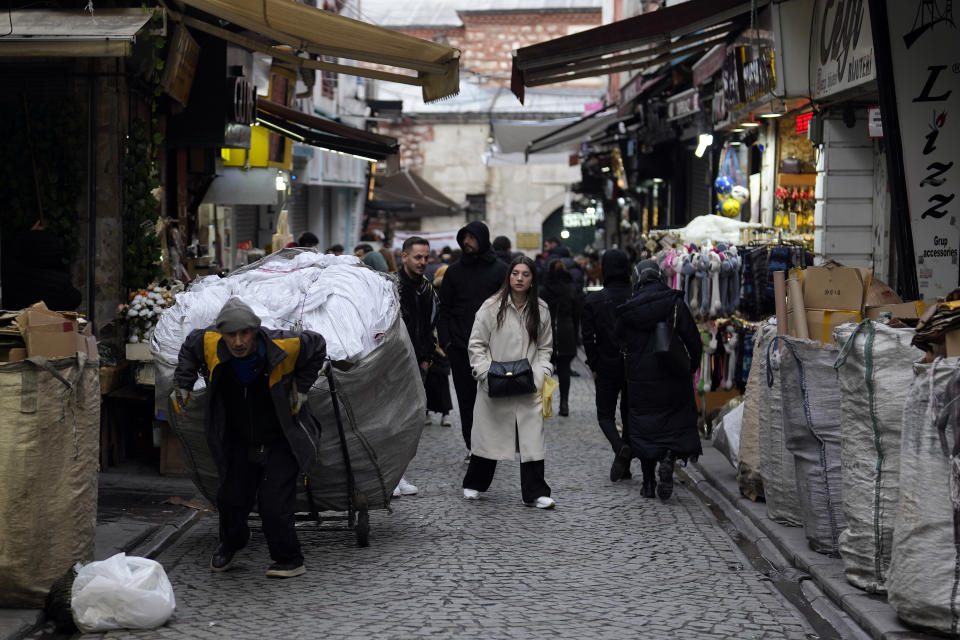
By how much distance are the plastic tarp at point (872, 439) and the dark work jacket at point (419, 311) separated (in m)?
4.64

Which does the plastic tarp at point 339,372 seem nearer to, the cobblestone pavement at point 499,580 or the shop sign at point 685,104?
the cobblestone pavement at point 499,580

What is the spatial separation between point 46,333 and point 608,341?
5434 millimetres

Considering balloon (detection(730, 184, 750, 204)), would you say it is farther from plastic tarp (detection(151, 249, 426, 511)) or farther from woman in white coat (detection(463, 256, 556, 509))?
plastic tarp (detection(151, 249, 426, 511))

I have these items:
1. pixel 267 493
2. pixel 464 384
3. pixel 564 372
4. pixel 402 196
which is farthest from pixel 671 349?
pixel 402 196

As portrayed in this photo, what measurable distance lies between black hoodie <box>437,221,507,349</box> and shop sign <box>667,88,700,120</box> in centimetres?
642

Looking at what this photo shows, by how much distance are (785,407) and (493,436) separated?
7.74ft

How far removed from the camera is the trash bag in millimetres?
9617

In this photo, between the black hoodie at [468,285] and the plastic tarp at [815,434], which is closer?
the plastic tarp at [815,434]

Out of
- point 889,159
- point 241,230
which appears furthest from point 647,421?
point 241,230

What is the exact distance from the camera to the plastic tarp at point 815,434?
707 centimetres

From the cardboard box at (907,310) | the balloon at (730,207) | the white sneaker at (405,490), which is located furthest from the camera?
the balloon at (730,207)

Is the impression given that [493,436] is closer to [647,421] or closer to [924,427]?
[647,421]

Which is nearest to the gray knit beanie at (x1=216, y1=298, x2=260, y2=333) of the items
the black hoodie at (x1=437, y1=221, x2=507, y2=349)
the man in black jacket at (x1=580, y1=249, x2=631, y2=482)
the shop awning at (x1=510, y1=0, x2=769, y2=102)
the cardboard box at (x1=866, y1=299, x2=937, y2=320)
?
the cardboard box at (x1=866, y1=299, x2=937, y2=320)

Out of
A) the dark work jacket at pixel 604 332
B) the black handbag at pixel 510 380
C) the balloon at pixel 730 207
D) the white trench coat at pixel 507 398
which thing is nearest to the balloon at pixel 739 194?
the balloon at pixel 730 207
